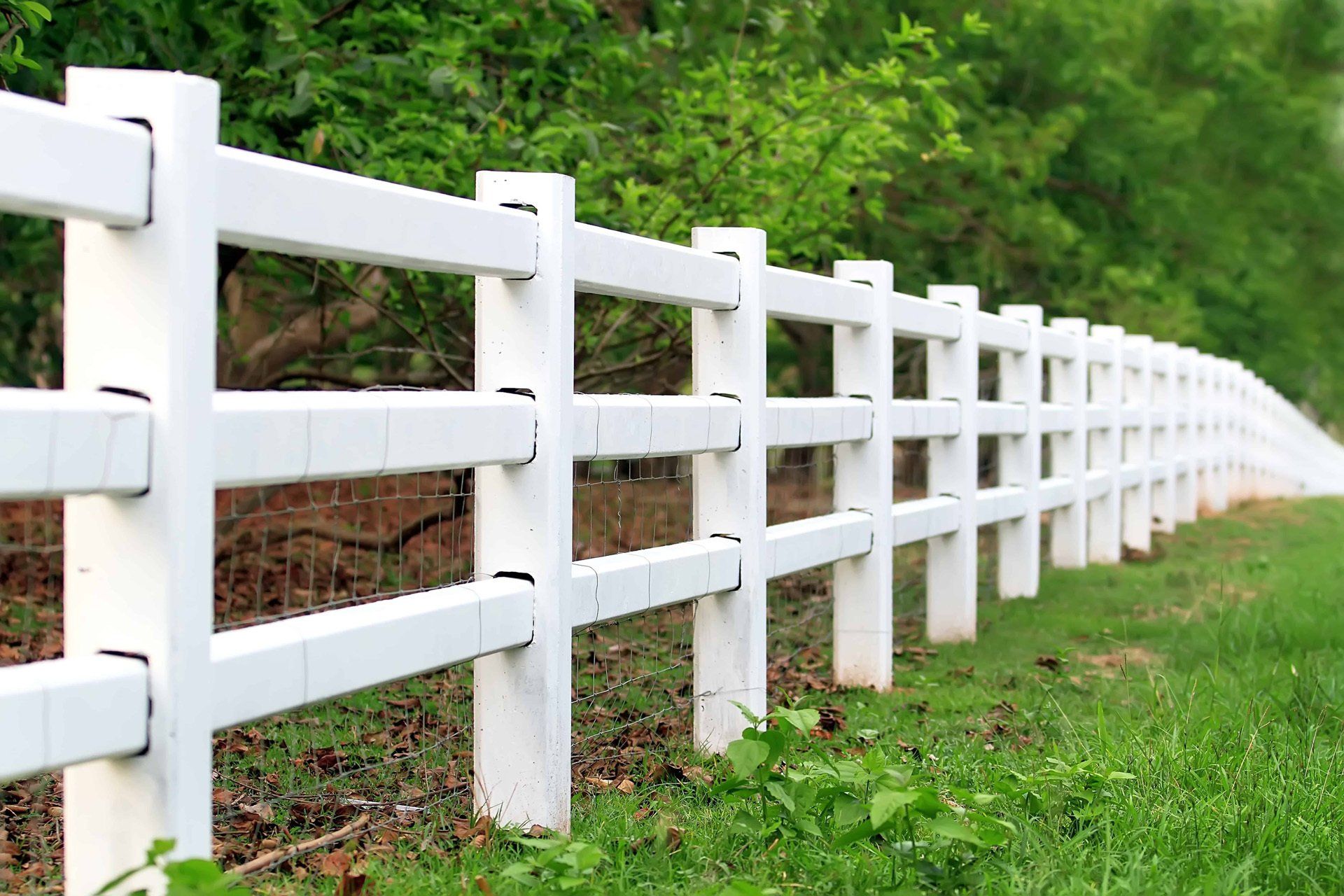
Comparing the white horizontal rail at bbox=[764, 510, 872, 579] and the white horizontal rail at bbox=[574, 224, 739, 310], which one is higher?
the white horizontal rail at bbox=[574, 224, 739, 310]

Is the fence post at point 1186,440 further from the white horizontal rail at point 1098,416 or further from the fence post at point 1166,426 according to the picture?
the white horizontal rail at point 1098,416

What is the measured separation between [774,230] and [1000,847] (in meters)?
5.08

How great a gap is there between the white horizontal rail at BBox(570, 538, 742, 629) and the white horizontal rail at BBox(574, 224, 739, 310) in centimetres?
72

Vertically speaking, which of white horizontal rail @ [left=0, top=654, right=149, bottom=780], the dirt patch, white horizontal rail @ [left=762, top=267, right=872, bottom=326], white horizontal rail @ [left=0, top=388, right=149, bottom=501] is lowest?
the dirt patch

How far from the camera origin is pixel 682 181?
8.38 meters

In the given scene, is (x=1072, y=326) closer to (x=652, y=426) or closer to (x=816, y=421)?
(x=816, y=421)

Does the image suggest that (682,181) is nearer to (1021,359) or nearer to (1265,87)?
(1021,359)

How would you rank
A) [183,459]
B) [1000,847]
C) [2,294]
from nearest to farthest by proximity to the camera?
[183,459] < [1000,847] < [2,294]

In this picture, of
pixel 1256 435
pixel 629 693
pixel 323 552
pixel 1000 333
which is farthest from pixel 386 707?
pixel 1256 435

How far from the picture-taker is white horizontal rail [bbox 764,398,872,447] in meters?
5.16

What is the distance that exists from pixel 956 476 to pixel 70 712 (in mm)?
5538

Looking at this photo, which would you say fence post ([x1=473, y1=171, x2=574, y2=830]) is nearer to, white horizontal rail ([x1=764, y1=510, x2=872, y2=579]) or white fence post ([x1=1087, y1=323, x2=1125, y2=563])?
white horizontal rail ([x1=764, y1=510, x2=872, y2=579])

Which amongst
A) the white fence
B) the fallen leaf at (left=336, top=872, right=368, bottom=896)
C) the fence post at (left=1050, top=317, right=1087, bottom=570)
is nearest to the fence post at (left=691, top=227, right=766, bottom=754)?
the white fence

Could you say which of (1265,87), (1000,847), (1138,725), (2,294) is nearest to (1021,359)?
(1138,725)
